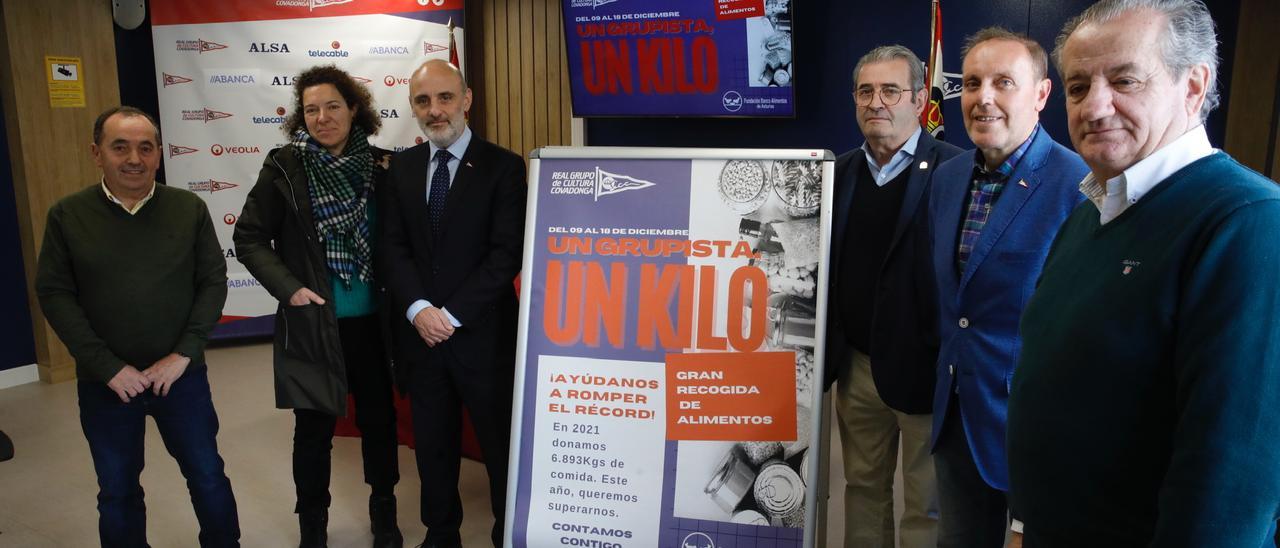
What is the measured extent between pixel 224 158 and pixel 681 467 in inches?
180

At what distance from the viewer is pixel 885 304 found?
7.55ft

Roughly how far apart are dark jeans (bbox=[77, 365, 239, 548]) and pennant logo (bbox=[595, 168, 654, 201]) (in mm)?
1309

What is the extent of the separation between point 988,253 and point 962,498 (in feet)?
1.96

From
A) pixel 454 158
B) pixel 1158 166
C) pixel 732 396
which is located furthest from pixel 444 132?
pixel 1158 166

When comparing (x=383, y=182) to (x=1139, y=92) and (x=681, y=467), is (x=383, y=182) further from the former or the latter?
(x=1139, y=92)

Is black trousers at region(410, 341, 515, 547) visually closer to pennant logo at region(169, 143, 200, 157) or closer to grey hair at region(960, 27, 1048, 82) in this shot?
grey hair at region(960, 27, 1048, 82)

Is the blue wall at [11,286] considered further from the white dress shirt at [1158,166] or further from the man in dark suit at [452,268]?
the white dress shirt at [1158,166]

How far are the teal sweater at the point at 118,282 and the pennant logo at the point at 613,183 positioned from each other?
48.0 inches

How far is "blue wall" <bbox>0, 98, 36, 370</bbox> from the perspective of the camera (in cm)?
505

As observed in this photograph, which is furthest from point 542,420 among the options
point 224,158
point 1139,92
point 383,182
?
point 224,158

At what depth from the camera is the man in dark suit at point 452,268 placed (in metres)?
2.73

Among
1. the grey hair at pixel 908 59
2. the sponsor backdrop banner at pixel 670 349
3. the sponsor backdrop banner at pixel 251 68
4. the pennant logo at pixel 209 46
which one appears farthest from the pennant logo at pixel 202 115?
the grey hair at pixel 908 59

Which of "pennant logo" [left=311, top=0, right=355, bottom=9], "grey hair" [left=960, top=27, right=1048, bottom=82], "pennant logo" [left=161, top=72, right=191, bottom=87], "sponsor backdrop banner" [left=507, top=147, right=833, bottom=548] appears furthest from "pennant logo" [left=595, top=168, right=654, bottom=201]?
"pennant logo" [left=161, top=72, right=191, bottom=87]

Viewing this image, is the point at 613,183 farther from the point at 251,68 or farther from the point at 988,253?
the point at 251,68
